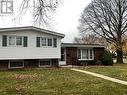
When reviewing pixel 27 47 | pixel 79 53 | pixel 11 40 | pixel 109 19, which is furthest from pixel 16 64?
pixel 109 19

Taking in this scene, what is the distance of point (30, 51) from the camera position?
30.1 meters

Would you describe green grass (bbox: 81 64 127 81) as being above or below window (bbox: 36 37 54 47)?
below

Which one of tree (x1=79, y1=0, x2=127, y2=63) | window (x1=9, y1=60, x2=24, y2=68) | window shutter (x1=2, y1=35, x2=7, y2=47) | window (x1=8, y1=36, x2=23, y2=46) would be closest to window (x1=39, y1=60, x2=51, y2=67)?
window (x1=9, y1=60, x2=24, y2=68)

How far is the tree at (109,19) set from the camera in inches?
1903

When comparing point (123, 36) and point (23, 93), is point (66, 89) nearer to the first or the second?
point (23, 93)

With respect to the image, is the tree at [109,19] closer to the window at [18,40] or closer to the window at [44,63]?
the window at [44,63]

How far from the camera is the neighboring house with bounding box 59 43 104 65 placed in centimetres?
3625

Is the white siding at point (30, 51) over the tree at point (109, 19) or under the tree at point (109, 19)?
under

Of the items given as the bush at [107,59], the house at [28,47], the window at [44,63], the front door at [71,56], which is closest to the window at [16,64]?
the house at [28,47]

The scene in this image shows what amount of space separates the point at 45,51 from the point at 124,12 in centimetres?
2344

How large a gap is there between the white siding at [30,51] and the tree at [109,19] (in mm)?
19212

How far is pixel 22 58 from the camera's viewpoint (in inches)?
1172

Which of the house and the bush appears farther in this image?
the bush

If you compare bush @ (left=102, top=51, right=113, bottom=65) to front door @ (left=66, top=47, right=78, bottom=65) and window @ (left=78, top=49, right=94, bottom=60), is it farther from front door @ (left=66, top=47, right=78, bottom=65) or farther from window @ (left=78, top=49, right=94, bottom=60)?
front door @ (left=66, top=47, right=78, bottom=65)
